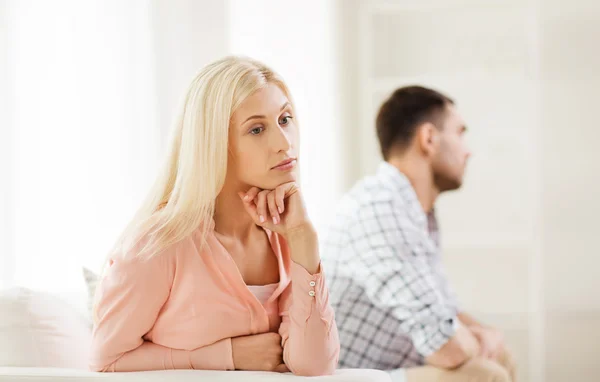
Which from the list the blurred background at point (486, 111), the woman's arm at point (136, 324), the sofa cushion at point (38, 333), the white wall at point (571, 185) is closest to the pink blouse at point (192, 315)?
the woman's arm at point (136, 324)

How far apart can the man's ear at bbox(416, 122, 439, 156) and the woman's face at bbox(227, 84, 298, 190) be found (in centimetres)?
113

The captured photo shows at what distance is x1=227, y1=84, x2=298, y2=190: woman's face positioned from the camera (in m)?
1.57

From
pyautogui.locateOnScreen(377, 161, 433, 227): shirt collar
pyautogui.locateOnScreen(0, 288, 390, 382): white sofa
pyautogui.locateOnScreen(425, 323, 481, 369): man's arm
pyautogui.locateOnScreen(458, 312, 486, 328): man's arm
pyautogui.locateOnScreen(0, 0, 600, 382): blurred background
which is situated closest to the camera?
pyautogui.locateOnScreen(0, 288, 390, 382): white sofa

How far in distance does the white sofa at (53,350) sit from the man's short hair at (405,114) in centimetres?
118

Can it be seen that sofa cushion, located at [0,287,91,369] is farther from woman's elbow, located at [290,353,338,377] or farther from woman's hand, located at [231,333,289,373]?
woman's elbow, located at [290,353,338,377]

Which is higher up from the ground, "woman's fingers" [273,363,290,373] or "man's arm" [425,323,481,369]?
"woman's fingers" [273,363,290,373]

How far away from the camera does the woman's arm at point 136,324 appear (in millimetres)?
1520

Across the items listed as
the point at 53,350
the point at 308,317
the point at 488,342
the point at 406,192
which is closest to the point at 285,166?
the point at 308,317

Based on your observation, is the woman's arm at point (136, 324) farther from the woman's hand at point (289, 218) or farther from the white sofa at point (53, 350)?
the woman's hand at point (289, 218)

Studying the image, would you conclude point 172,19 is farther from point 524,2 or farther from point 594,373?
point 594,373

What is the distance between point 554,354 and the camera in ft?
12.6

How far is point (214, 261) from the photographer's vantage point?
1582mm

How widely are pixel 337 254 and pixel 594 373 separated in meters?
1.99

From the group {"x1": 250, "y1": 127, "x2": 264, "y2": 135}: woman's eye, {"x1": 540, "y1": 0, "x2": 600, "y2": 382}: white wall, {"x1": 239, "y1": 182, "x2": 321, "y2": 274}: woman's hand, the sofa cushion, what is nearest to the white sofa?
the sofa cushion
